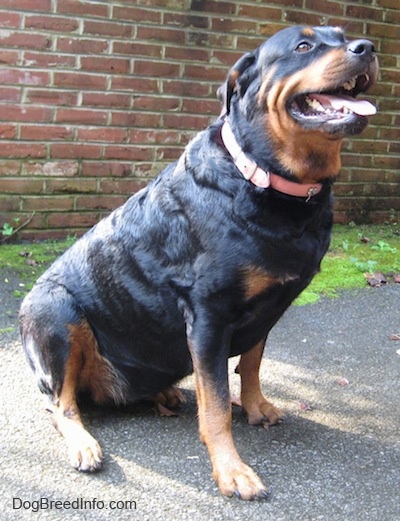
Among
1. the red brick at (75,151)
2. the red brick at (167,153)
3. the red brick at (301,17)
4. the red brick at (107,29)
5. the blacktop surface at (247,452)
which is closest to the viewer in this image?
the blacktop surface at (247,452)

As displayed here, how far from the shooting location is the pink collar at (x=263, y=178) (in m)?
2.86

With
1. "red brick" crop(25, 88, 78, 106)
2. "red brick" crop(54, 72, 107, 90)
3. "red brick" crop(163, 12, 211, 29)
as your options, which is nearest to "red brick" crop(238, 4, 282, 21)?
"red brick" crop(163, 12, 211, 29)

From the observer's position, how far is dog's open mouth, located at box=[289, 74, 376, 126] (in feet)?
9.02

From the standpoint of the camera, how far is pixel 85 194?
624 cm

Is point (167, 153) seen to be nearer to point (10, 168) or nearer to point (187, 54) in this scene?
point (187, 54)

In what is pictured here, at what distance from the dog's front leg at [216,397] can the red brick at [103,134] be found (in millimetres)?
3651

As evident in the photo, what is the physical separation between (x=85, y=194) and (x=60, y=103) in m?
0.85

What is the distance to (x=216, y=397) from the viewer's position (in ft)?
9.46

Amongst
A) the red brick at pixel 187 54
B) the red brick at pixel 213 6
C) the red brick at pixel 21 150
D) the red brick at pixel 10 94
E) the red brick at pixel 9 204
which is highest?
the red brick at pixel 213 6

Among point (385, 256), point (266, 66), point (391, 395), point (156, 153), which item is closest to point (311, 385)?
point (391, 395)

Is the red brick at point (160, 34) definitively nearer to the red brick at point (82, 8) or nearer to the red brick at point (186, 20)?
the red brick at point (186, 20)

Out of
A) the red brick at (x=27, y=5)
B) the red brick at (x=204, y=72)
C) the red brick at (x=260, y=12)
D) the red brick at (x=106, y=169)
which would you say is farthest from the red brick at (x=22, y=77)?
the red brick at (x=260, y=12)

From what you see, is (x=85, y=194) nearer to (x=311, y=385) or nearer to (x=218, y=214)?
(x=311, y=385)

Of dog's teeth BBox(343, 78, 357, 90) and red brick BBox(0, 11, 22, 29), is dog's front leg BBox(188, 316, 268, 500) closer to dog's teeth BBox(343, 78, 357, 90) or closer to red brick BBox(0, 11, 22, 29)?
dog's teeth BBox(343, 78, 357, 90)
